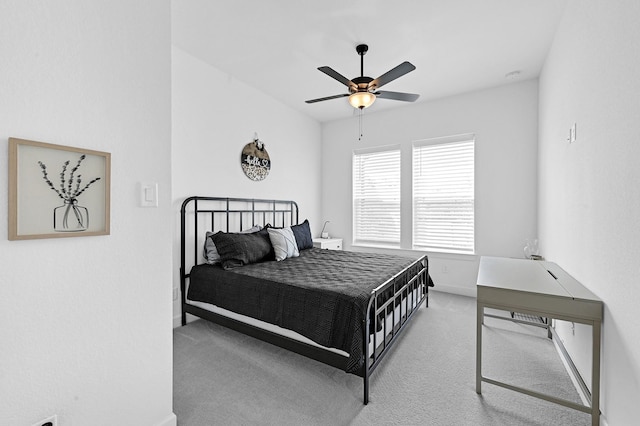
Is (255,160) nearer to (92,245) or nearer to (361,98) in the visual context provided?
(361,98)

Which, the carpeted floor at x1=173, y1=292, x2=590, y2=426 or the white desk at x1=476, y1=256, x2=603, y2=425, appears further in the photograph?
the carpeted floor at x1=173, y1=292, x2=590, y2=426

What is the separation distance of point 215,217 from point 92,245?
215 cm

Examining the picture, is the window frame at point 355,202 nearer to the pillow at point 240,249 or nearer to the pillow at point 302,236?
the pillow at point 302,236

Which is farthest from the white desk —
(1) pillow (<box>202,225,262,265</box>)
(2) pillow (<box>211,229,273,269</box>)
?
(1) pillow (<box>202,225,262,265</box>)

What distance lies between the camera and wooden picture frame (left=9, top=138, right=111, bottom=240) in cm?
101

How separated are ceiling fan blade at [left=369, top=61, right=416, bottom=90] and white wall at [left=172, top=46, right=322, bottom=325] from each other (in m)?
1.88

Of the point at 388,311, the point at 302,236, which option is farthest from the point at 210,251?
the point at 388,311

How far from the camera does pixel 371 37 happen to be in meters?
2.67

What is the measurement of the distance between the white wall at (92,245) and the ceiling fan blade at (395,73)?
1653 mm

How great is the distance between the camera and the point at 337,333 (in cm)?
179

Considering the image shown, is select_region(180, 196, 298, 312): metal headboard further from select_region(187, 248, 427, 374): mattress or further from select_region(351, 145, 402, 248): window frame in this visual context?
select_region(351, 145, 402, 248): window frame

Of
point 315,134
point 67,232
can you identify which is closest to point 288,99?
point 315,134

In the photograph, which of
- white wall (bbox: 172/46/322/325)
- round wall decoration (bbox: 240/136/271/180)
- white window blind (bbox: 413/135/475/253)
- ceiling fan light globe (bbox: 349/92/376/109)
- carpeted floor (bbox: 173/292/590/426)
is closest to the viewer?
carpeted floor (bbox: 173/292/590/426)

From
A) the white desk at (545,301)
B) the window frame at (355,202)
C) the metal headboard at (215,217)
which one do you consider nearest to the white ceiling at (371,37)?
the window frame at (355,202)
